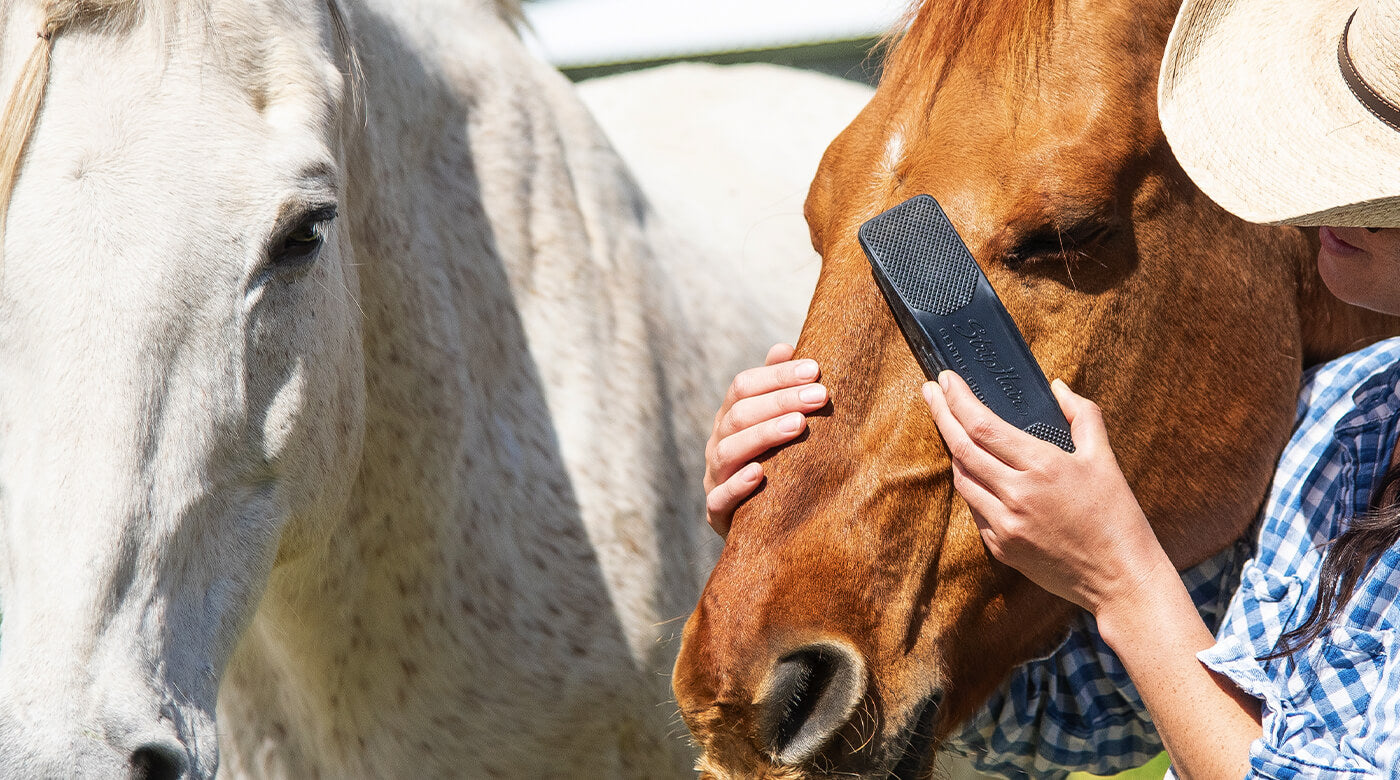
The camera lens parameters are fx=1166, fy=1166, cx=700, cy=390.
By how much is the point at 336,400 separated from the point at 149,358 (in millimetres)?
365

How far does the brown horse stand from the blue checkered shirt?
10cm

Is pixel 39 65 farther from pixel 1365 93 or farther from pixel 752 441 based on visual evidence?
pixel 1365 93

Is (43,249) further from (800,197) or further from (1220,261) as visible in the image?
(800,197)

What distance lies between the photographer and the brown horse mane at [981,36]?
64.7 inches

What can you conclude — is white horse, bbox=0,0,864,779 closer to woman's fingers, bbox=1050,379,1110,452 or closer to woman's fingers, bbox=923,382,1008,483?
woman's fingers, bbox=923,382,1008,483

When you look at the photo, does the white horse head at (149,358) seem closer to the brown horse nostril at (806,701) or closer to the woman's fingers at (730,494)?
the woman's fingers at (730,494)

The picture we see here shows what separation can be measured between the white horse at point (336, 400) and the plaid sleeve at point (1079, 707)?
0.62 metres

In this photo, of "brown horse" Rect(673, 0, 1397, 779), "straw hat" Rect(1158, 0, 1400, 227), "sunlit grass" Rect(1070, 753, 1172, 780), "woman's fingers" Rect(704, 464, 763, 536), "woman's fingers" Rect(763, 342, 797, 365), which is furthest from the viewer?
"sunlit grass" Rect(1070, 753, 1172, 780)

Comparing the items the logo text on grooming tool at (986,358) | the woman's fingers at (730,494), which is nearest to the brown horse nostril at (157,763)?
the woman's fingers at (730,494)

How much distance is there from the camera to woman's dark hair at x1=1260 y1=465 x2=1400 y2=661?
1.42m

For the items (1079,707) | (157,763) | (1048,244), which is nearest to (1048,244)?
(1048,244)

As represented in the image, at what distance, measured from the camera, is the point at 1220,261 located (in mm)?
1747

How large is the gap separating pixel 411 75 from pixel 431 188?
21 centimetres

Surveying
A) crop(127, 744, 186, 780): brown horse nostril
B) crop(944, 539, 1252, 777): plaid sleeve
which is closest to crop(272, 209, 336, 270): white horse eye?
crop(127, 744, 186, 780): brown horse nostril
